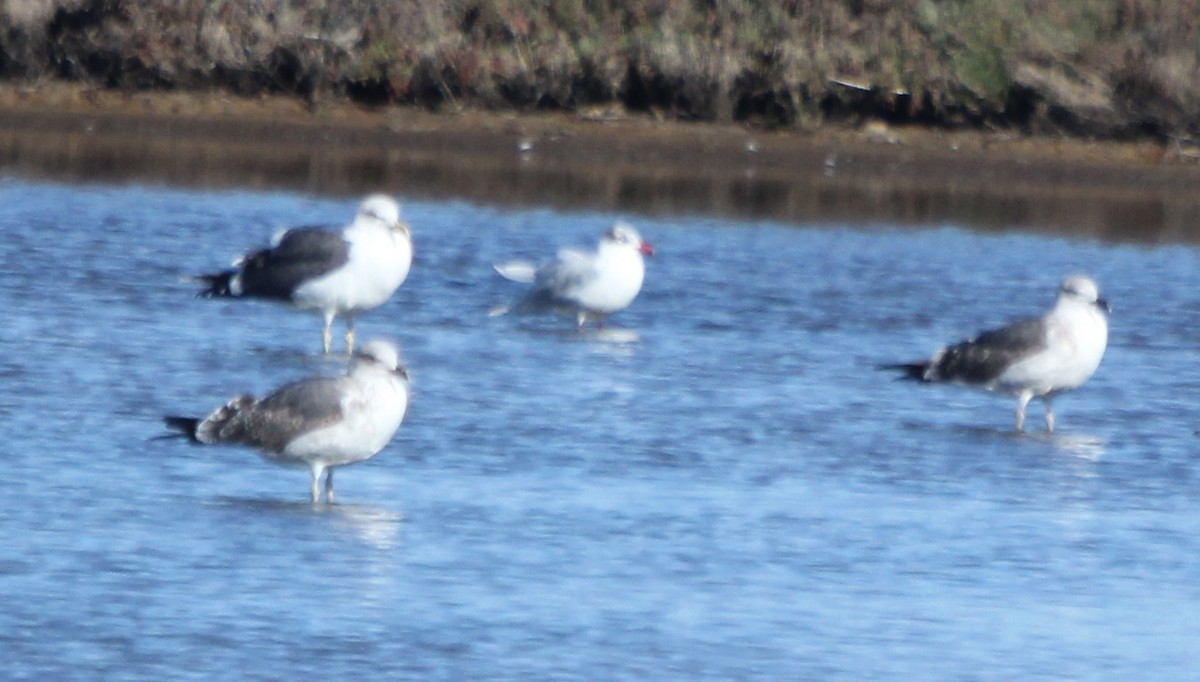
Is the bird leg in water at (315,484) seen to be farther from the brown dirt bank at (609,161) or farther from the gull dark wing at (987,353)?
the brown dirt bank at (609,161)

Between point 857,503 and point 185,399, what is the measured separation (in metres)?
3.27

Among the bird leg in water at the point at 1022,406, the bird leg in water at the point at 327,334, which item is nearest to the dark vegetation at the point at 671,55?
the bird leg in water at the point at 327,334

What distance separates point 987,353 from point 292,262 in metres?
3.71

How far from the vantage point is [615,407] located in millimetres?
11672

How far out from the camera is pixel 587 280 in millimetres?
14219

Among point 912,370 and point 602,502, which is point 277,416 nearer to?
point 602,502

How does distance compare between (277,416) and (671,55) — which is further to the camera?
(671,55)

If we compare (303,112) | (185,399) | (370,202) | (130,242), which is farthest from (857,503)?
(303,112)

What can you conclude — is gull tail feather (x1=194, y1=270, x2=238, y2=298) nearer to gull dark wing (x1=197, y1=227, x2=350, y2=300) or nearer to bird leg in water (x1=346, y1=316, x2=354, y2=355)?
gull dark wing (x1=197, y1=227, x2=350, y2=300)

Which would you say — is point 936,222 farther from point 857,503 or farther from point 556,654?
point 556,654

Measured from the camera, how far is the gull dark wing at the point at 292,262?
13071mm

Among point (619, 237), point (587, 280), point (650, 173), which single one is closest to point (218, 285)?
point (587, 280)

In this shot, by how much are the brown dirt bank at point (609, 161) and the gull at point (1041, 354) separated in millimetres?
8109

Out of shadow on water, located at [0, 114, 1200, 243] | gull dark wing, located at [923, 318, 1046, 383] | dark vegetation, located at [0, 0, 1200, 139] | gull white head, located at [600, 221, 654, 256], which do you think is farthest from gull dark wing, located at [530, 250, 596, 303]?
dark vegetation, located at [0, 0, 1200, 139]
